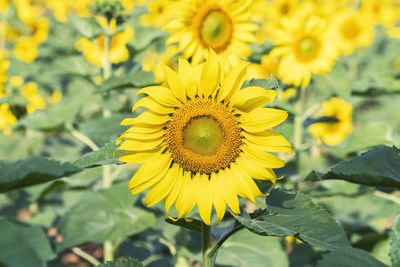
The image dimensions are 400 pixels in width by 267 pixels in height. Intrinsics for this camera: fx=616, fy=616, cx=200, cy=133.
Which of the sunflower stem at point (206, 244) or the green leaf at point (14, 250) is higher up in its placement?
the green leaf at point (14, 250)

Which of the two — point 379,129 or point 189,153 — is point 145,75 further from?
point 379,129

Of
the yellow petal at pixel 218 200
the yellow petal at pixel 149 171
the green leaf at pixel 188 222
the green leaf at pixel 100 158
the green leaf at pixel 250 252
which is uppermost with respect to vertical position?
the green leaf at pixel 100 158

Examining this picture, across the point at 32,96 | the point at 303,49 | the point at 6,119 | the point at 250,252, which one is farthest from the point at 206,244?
the point at 32,96

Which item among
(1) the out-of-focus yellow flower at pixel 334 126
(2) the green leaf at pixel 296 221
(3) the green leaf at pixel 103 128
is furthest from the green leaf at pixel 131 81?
(1) the out-of-focus yellow flower at pixel 334 126

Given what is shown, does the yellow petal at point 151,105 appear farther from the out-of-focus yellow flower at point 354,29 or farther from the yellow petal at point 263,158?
the out-of-focus yellow flower at point 354,29

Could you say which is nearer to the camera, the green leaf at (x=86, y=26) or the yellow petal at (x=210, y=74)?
the yellow petal at (x=210, y=74)

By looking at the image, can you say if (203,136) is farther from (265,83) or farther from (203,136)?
(265,83)

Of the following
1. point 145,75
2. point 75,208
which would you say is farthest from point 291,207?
point 75,208

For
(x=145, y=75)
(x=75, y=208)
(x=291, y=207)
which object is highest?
(x=145, y=75)
